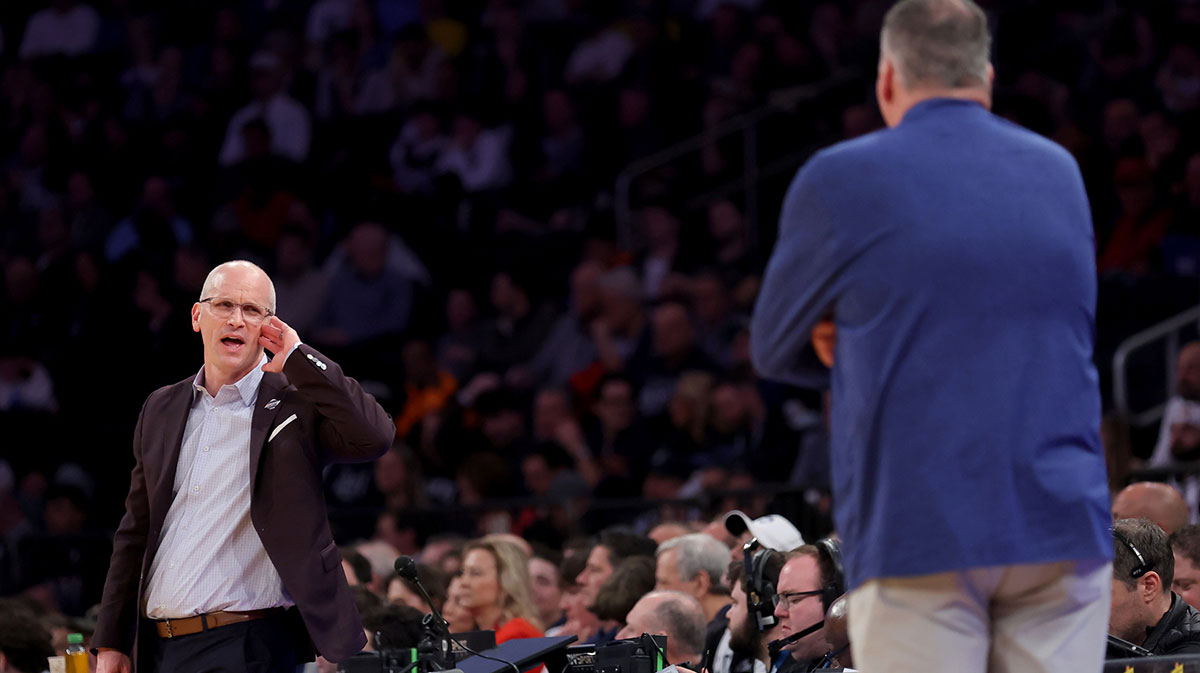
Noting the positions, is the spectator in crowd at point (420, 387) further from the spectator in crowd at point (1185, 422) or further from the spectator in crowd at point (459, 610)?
the spectator in crowd at point (1185, 422)

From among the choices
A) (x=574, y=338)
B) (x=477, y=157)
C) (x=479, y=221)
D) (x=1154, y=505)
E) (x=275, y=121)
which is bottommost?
(x=1154, y=505)

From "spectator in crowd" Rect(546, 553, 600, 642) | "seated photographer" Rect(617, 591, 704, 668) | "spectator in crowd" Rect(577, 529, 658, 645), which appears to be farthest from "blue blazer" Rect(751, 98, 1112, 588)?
"spectator in crowd" Rect(546, 553, 600, 642)

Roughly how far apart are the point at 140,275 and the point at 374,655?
24.7 feet

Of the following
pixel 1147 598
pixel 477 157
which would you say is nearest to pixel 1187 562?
pixel 1147 598

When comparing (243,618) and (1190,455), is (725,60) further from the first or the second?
(243,618)

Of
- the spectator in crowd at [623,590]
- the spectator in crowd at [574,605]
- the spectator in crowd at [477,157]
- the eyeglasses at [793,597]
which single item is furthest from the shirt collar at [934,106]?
the spectator in crowd at [477,157]

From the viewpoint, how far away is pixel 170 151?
1314 centimetres

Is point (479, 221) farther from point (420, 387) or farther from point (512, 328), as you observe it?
point (420, 387)

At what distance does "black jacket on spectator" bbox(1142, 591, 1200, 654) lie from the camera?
459cm

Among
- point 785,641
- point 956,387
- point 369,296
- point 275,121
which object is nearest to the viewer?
point 956,387

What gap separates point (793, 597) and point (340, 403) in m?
1.77

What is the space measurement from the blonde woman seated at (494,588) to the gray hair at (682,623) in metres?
1.37

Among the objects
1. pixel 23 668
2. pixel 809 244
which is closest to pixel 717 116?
pixel 23 668

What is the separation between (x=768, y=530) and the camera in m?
6.07
